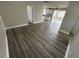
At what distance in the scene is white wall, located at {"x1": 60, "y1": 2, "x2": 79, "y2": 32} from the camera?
12.6ft

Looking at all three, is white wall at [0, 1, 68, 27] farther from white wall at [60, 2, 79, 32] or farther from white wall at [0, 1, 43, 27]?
white wall at [60, 2, 79, 32]

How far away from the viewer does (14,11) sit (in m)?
5.07

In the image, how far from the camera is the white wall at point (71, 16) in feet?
12.6

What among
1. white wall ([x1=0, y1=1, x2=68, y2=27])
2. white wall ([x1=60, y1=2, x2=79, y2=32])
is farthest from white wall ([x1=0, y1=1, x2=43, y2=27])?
white wall ([x1=60, y1=2, x2=79, y2=32])

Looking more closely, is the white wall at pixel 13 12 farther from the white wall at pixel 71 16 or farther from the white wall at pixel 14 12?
the white wall at pixel 71 16

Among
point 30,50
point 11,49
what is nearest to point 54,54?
point 30,50

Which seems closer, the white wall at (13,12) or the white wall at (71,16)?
the white wall at (71,16)

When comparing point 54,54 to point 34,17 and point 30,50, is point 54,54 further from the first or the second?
point 34,17

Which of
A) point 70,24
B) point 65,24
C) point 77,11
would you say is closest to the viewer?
point 77,11

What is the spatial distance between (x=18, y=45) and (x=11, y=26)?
2.55 metres

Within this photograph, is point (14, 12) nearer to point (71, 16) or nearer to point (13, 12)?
point (13, 12)

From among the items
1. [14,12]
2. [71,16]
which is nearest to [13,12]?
[14,12]

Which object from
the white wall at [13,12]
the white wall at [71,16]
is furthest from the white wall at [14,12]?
the white wall at [71,16]

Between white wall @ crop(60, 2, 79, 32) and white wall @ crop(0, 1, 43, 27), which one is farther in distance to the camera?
white wall @ crop(0, 1, 43, 27)
